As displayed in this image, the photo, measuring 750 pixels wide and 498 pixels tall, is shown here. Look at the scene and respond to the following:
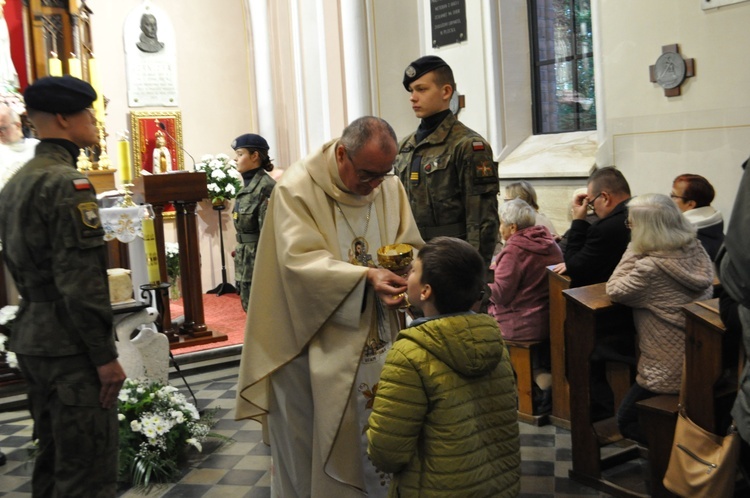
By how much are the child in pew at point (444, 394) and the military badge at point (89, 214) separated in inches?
48.3

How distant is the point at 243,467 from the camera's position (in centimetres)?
479

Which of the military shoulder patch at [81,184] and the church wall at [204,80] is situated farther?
the church wall at [204,80]

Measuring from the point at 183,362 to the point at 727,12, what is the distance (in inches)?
202

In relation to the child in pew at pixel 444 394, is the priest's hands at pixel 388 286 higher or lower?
higher

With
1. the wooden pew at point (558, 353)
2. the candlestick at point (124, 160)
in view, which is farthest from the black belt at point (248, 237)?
the wooden pew at point (558, 353)

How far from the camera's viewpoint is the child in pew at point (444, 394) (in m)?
2.48

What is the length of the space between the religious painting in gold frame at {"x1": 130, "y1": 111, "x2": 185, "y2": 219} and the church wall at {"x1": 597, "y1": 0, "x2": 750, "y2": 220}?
6.84 m

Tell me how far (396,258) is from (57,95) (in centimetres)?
139

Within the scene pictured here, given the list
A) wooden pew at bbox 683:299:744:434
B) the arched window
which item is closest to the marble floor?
wooden pew at bbox 683:299:744:434

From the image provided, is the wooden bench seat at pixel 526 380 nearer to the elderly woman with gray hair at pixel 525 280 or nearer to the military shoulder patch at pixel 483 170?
the elderly woman with gray hair at pixel 525 280

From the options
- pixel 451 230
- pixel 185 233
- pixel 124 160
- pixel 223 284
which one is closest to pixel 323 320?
pixel 451 230

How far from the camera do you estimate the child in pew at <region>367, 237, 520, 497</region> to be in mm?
2480

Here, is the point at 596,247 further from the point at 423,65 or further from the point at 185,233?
the point at 185,233

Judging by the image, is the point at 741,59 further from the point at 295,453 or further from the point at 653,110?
the point at 295,453
